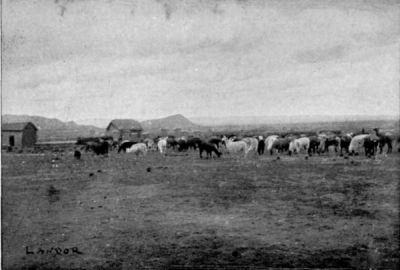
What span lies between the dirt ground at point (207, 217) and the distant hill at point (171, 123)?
0.70 m

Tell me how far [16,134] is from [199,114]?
2539mm

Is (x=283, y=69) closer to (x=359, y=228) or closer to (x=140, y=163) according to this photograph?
(x=359, y=228)

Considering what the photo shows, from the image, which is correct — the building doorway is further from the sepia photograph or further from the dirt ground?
the dirt ground

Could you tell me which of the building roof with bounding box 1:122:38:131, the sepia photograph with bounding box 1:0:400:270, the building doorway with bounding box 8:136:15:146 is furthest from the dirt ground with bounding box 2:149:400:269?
the building roof with bounding box 1:122:38:131

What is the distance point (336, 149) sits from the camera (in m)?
5.41

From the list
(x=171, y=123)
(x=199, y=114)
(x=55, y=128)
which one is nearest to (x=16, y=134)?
(x=55, y=128)

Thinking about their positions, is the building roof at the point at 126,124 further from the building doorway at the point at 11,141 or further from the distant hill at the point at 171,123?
the building doorway at the point at 11,141

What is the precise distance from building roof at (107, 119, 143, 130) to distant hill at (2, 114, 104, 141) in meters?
0.26

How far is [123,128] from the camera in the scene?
5.47 meters

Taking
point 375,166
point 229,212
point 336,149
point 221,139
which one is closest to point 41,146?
point 221,139

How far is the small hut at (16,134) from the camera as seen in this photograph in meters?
4.90

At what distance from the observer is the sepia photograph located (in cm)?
448

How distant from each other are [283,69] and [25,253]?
4156mm

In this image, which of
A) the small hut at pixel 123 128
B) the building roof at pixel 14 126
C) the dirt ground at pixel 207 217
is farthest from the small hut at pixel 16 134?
the small hut at pixel 123 128
